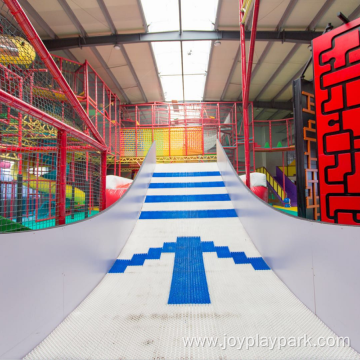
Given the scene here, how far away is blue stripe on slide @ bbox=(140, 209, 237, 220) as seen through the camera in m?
3.36

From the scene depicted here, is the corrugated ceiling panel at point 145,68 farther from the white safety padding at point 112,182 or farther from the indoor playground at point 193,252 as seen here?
the white safety padding at point 112,182

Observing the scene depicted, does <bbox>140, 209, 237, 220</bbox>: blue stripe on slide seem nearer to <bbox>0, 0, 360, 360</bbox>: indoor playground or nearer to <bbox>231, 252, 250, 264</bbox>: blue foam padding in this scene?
<bbox>0, 0, 360, 360</bbox>: indoor playground

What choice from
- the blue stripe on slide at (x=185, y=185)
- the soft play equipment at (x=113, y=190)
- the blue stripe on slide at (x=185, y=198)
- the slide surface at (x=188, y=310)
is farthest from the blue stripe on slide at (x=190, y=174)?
the slide surface at (x=188, y=310)

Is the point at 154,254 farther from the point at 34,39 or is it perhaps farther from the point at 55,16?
the point at 55,16

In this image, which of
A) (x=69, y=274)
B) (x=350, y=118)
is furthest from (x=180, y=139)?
(x=69, y=274)

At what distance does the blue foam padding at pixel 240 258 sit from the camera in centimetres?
218

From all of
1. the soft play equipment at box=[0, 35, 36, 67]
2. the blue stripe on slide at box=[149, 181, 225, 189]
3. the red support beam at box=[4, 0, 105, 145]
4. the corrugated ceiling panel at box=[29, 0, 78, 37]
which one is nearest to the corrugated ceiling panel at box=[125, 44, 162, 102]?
the corrugated ceiling panel at box=[29, 0, 78, 37]

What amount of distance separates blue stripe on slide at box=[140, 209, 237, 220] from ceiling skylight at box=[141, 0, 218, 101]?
6275 mm

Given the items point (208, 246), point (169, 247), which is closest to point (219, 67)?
point (208, 246)

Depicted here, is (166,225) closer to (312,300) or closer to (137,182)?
(137,182)

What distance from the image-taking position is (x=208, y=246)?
2543 mm

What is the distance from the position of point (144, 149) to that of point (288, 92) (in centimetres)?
819

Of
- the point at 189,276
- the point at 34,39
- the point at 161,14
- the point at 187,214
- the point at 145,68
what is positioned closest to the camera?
the point at 34,39

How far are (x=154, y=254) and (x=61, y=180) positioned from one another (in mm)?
1244
